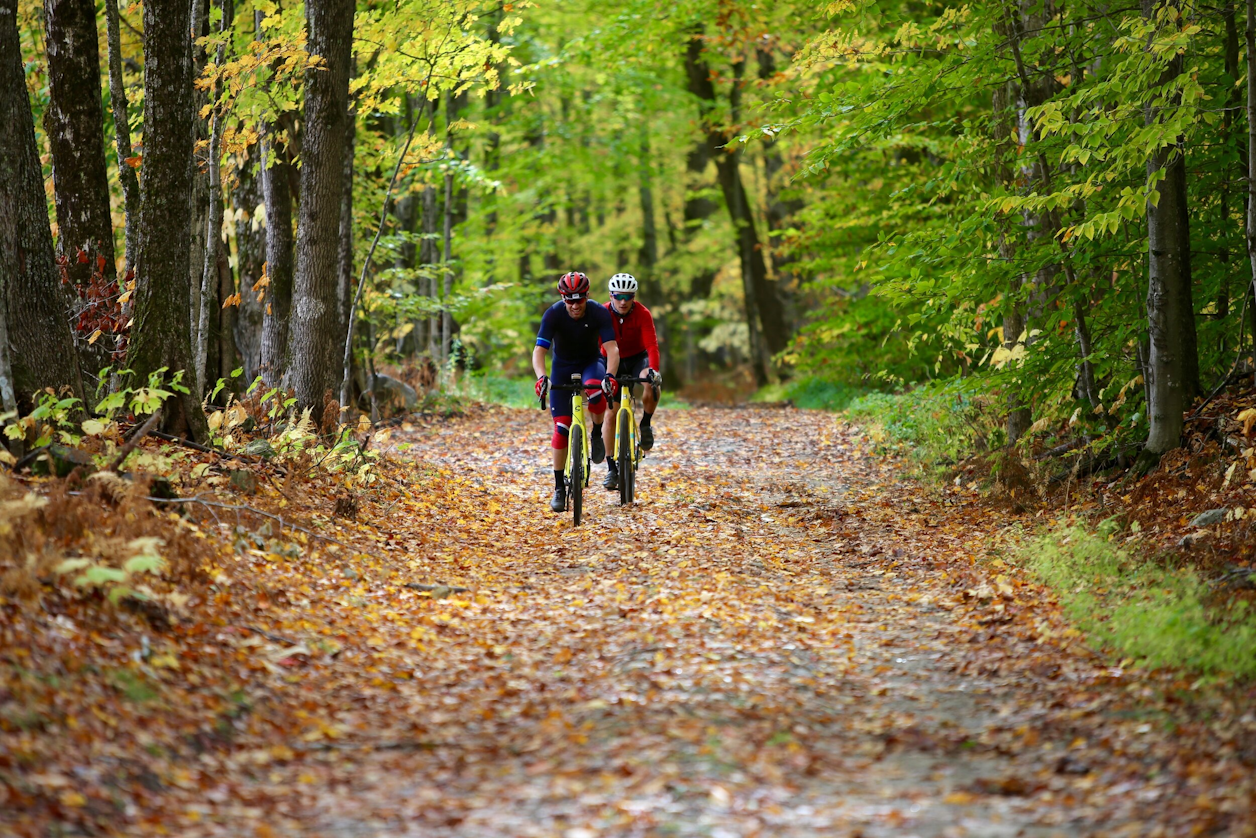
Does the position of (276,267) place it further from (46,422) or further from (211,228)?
(46,422)

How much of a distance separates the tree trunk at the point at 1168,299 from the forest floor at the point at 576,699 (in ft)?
5.09

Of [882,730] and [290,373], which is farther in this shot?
[290,373]

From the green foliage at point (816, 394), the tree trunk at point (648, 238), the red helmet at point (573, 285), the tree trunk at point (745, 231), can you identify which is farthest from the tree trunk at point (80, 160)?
the tree trunk at point (648, 238)

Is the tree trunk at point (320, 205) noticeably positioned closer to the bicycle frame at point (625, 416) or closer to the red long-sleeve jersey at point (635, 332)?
the red long-sleeve jersey at point (635, 332)

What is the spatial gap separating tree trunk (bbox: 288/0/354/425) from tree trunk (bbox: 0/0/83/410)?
12.0 feet

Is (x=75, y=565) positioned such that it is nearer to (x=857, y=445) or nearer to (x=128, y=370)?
(x=128, y=370)

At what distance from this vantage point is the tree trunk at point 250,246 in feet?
42.0

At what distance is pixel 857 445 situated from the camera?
14023mm

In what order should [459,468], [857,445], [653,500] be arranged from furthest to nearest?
[857,445], [459,468], [653,500]

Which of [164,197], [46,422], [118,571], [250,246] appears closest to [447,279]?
[250,246]


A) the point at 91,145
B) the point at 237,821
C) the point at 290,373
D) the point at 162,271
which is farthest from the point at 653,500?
the point at 237,821

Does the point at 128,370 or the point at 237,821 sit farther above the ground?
the point at 128,370

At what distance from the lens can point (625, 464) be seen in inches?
383

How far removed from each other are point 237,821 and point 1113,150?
6559 millimetres
